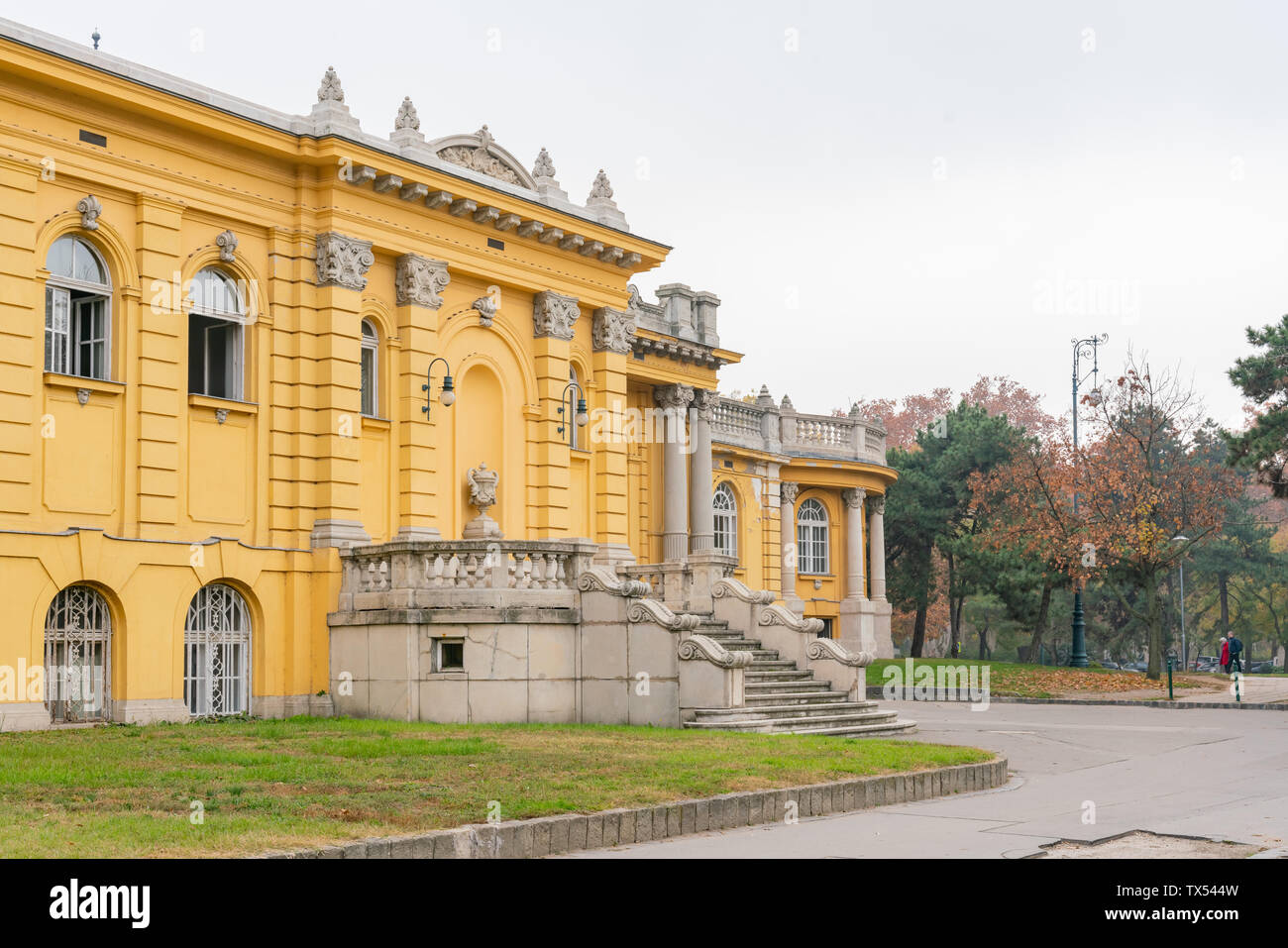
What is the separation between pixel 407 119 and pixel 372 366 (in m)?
4.61

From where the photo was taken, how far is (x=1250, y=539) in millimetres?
68750

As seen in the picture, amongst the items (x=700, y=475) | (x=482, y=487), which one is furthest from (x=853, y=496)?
(x=482, y=487)

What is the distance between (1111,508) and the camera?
4438 cm

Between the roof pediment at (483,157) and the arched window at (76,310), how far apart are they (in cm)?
710

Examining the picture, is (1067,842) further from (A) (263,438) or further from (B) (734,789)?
(A) (263,438)

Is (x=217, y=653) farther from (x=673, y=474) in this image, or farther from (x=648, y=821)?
(x=673, y=474)

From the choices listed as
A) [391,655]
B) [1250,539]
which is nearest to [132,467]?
[391,655]

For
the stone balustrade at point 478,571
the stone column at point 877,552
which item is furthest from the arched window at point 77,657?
the stone column at point 877,552

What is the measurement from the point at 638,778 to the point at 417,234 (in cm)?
1475

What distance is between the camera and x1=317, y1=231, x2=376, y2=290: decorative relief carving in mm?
23938

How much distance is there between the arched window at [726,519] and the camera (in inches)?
1610

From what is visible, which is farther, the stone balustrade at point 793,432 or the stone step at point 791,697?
the stone balustrade at point 793,432

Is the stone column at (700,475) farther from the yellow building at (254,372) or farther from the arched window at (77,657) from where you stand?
the arched window at (77,657)

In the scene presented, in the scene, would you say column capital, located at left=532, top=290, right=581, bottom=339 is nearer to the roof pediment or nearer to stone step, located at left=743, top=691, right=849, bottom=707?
the roof pediment
